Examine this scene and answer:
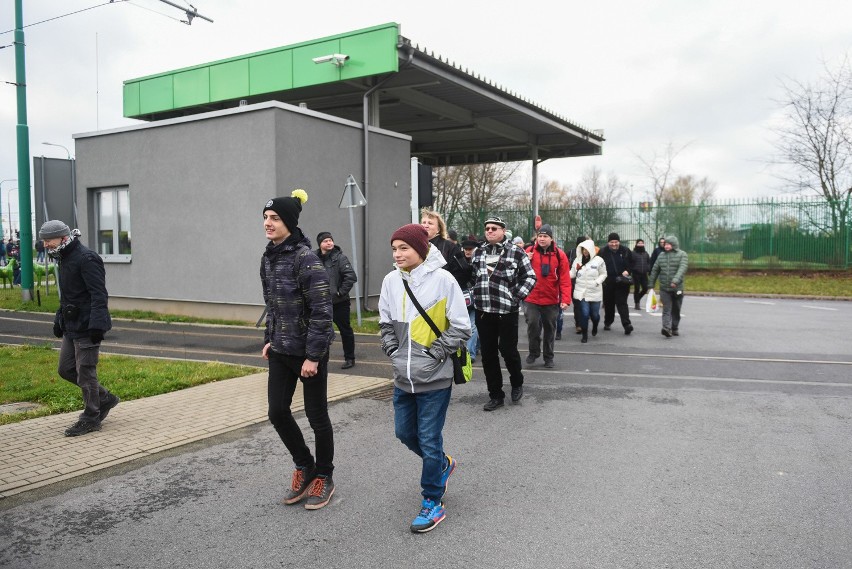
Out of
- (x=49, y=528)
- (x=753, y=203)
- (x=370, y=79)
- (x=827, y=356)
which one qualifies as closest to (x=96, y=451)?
(x=49, y=528)

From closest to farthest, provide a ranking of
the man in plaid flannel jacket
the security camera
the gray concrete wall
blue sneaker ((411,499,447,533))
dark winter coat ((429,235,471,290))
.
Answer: blue sneaker ((411,499,447,533)) < the man in plaid flannel jacket < dark winter coat ((429,235,471,290)) < the gray concrete wall < the security camera

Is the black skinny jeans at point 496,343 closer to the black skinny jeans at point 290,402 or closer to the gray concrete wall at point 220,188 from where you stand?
the black skinny jeans at point 290,402

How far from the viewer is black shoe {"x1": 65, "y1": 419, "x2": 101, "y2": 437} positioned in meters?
5.77

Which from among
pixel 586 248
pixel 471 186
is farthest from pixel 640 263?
pixel 471 186

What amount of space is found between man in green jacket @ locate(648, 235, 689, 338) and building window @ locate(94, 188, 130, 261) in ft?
39.5

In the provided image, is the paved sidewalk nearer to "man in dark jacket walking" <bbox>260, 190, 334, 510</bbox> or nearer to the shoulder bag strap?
"man in dark jacket walking" <bbox>260, 190, 334, 510</bbox>

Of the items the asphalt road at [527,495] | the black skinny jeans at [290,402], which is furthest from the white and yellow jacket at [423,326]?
the asphalt road at [527,495]

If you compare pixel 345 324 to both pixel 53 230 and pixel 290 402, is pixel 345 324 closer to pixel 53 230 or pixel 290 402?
pixel 53 230

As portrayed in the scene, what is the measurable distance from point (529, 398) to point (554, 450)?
1872 mm

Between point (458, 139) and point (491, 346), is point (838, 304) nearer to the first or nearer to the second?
point (458, 139)

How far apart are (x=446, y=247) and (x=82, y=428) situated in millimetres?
4259

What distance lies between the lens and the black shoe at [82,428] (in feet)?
18.9

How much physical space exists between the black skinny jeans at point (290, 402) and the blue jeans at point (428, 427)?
1.81 ft

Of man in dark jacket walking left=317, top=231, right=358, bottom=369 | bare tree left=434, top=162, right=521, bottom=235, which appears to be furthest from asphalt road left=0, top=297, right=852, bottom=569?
bare tree left=434, top=162, right=521, bottom=235
